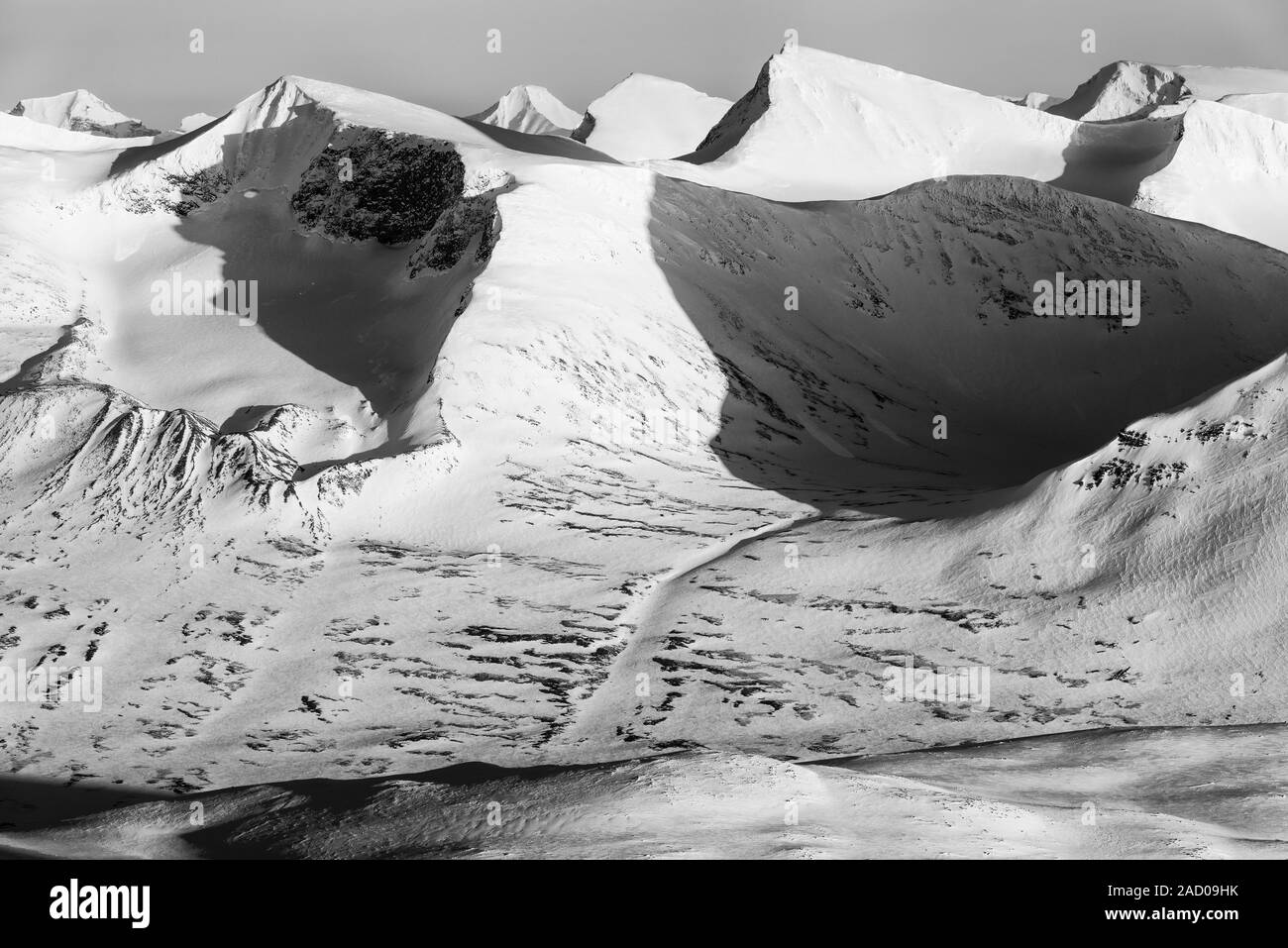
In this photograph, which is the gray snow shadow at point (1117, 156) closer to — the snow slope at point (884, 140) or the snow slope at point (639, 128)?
the snow slope at point (884, 140)

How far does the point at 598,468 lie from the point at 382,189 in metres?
30.8

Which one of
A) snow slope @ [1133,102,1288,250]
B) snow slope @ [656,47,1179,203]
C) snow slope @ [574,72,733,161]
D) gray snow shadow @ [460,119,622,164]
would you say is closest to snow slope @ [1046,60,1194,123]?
snow slope @ [574,72,733,161]

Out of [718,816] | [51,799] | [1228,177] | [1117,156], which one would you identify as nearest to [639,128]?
[1117,156]

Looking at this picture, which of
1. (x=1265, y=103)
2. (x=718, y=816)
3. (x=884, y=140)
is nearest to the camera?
(x=718, y=816)

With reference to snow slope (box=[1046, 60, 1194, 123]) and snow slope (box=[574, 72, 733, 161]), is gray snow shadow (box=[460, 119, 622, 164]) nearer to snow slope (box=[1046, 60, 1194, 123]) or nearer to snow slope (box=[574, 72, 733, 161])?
snow slope (box=[574, 72, 733, 161])

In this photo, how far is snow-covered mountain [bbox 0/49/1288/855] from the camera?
1610 inches

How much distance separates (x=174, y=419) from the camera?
191 ft

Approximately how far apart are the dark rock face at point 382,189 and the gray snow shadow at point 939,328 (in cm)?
1186

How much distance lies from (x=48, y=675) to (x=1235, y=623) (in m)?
33.6

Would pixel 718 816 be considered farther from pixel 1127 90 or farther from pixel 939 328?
pixel 1127 90

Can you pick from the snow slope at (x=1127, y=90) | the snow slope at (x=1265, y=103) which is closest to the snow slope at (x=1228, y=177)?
the snow slope at (x=1265, y=103)

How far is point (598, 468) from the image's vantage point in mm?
61750
